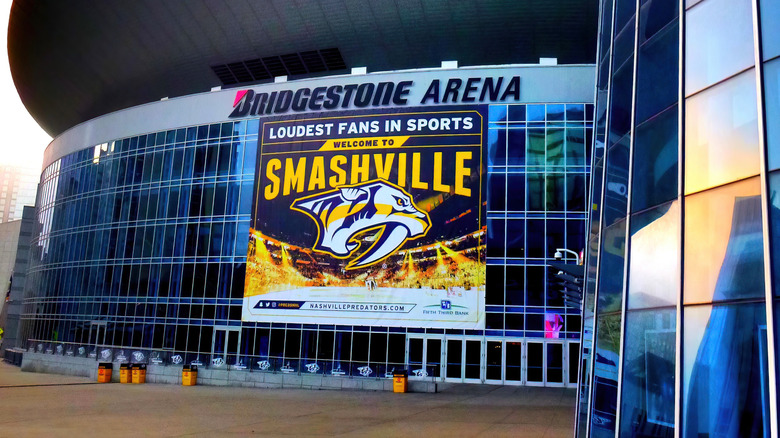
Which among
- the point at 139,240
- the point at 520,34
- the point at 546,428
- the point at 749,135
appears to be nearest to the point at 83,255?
the point at 139,240

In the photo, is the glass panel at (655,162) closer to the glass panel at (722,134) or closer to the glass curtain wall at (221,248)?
the glass panel at (722,134)

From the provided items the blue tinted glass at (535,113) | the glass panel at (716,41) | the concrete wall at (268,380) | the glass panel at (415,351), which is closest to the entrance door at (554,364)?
the glass panel at (415,351)

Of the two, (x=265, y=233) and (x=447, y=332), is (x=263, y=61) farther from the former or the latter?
(x=447, y=332)

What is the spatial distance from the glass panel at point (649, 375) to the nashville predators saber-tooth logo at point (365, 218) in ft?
83.6

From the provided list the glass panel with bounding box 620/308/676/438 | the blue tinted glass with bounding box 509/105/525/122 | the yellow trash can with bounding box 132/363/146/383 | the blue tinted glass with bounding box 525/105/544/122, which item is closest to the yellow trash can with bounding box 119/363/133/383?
the yellow trash can with bounding box 132/363/146/383

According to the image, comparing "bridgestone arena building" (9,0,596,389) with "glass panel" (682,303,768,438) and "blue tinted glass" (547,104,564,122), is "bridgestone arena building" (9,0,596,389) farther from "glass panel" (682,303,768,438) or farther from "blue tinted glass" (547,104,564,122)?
"glass panel" (682,303,768,438)

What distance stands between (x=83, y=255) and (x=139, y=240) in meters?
6.49

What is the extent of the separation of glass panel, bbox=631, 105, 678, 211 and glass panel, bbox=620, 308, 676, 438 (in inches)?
74.7

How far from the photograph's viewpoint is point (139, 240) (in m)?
43.9

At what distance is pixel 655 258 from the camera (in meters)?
11.0

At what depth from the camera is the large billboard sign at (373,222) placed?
3609 cm

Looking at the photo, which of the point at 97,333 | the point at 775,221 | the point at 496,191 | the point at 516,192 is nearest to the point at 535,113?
the point at 516,192

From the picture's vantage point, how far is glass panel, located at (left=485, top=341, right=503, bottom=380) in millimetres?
35312

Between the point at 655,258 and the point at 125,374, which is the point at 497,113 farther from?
the point at 655,258
